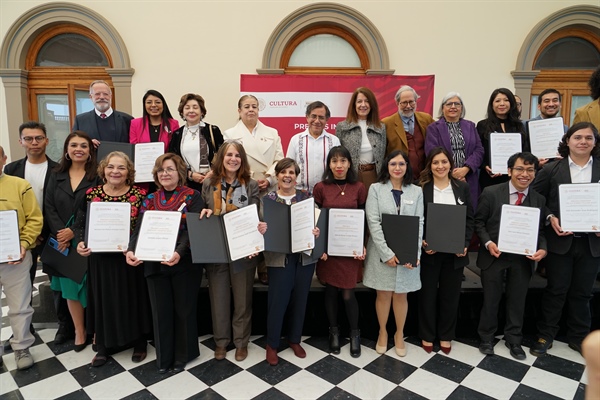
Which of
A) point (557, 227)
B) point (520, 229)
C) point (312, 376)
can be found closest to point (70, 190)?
point (312, 376)

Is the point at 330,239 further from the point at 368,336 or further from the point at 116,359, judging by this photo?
the point at 116,359

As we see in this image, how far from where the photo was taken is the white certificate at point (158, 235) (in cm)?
218

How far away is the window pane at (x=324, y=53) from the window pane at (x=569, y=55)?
2.84 metres

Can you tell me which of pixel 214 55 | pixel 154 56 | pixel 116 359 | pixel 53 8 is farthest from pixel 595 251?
pixel 53 8

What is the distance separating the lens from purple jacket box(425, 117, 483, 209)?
284 cm

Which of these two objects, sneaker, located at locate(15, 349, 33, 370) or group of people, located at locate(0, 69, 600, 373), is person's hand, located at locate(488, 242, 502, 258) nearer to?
group of people, located at locate(0, 69, 600, 373)

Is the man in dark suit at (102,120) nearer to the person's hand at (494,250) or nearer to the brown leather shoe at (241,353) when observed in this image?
the brown leather shoe at (241,353)

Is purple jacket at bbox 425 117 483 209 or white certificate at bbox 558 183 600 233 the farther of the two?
purple jacket at bbox 425 117 483 209

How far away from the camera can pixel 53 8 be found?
16.4 feet

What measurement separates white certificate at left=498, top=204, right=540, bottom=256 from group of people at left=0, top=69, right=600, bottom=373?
0.28 ft

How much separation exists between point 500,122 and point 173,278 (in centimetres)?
289

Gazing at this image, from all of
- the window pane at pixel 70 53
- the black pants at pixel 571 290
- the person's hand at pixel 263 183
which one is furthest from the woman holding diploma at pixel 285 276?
the window pane at pixel 70 53

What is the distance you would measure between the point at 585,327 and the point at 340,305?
73.8 inches

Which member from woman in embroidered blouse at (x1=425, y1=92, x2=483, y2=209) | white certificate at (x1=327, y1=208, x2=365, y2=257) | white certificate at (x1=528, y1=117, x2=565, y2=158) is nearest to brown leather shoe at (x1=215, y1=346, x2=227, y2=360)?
white certificate at (x1=327, y1=208, x2=365, y2=257)
